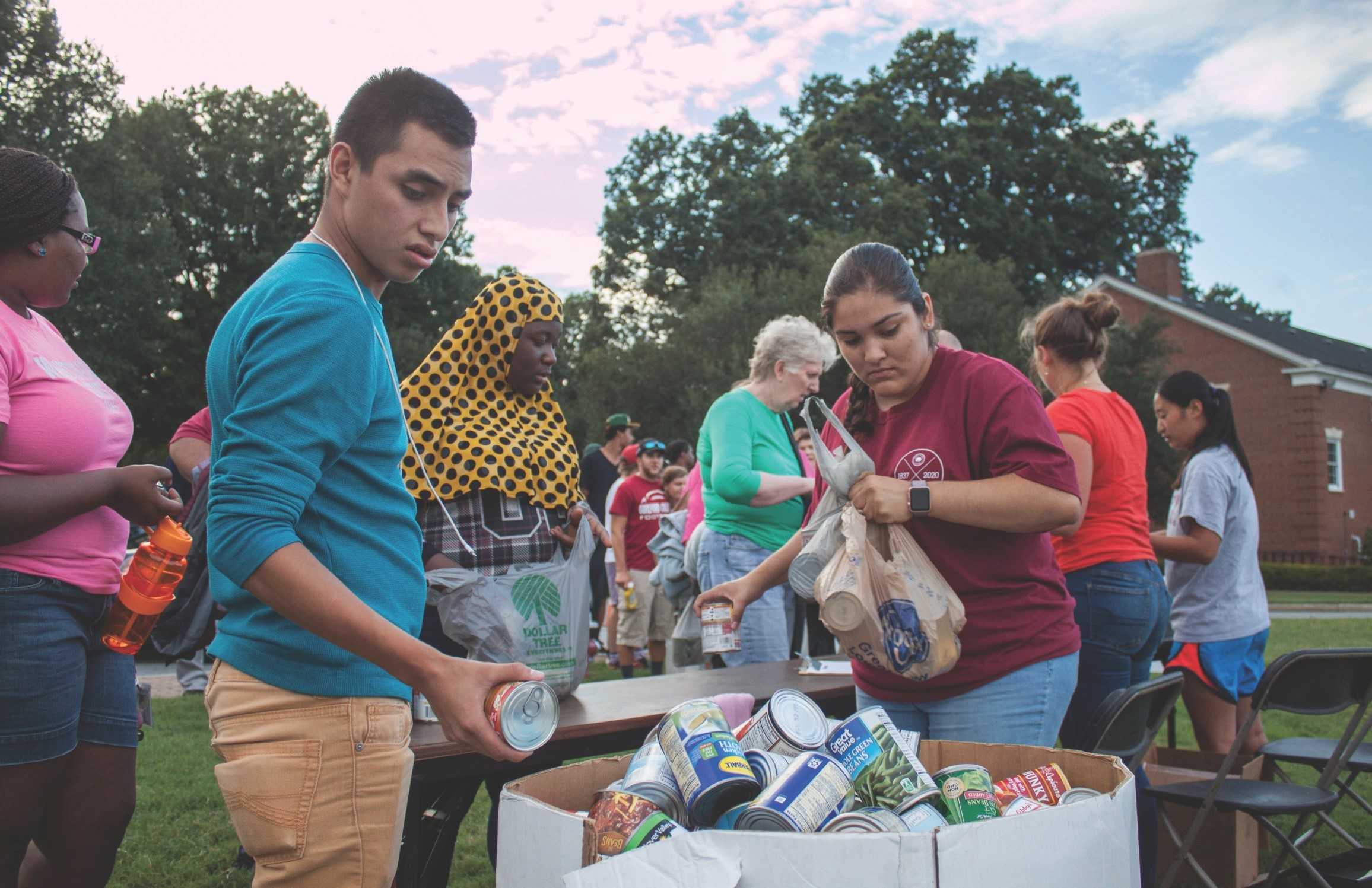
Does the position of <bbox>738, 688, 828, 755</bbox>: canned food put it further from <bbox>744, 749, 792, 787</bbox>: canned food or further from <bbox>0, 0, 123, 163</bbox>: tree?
<bbox>0, 0, 123, 163</bbox>: tree

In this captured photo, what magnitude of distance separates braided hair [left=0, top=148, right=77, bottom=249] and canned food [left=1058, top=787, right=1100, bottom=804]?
224cm

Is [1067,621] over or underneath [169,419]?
underneath

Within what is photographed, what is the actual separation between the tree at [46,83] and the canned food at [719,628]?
2209cm

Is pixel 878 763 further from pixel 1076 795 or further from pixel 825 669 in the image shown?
pixel 825 669

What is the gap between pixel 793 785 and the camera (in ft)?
4.60

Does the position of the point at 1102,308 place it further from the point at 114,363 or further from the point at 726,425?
the point at 114,363

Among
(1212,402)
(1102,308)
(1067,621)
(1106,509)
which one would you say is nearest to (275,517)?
(1067,621)

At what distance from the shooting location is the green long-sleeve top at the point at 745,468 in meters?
4.48

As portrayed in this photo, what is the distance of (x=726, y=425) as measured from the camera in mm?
4617

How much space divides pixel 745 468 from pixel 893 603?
237cm

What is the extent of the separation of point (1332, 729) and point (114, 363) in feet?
74.0

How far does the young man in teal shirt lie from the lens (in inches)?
55.1

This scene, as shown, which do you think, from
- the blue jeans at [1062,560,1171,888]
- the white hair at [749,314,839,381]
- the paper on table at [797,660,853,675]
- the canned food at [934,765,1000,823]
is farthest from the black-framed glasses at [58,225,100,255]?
the blue jeans at [1062,560,1171,888]

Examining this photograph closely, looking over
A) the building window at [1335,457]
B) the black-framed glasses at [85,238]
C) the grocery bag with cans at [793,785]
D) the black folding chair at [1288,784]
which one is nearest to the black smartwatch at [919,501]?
the grocery bag with cans at [793,785]
